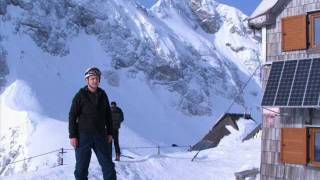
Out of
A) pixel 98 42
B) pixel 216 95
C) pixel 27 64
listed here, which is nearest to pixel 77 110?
pixel 27 64

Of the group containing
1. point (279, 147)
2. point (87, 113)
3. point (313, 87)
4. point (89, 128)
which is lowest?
point (279, 147)

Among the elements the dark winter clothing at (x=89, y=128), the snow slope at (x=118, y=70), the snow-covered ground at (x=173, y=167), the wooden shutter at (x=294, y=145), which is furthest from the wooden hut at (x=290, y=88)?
the snow slope at (x=118, y=70)

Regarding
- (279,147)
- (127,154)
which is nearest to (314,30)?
(279,147)

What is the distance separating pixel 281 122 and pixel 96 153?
7914 mm

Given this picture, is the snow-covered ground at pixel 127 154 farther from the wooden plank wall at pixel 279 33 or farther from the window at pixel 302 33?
the window at pixel 302 33

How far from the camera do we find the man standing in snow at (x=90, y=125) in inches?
337

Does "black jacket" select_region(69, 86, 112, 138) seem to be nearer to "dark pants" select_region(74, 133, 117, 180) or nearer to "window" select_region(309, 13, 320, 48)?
"dark pants" select_region(74, 133, 117, 180)

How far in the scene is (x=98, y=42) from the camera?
298 ft

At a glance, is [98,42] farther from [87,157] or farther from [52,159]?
[87,157]

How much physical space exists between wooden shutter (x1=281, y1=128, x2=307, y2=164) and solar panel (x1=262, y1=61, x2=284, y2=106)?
0.89 meters

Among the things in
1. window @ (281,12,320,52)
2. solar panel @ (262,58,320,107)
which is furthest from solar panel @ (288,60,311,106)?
window @ (281,12,320,52)

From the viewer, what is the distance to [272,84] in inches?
595

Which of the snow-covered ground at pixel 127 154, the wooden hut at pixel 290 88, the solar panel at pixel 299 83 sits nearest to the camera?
the solar panel at pixel 299 83

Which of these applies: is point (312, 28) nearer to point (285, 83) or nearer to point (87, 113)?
point (285, 83)
